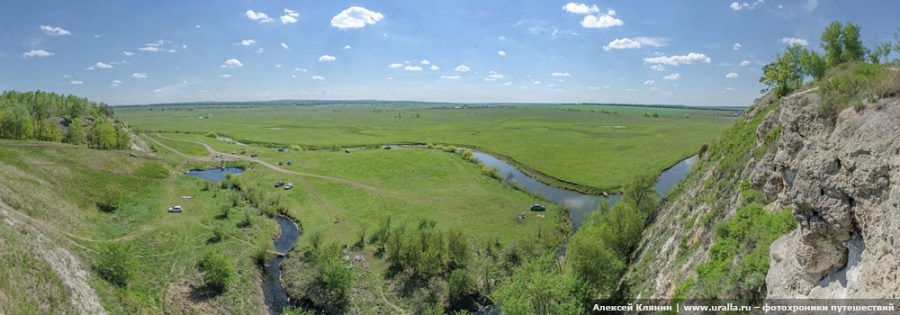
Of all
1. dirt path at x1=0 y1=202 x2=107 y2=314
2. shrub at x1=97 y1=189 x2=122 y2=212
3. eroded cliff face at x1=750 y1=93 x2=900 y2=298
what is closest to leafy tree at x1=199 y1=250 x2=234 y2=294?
dirt path at x1=0 y1=202 x2=107 y2=314

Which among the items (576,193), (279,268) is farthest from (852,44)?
(279,268)

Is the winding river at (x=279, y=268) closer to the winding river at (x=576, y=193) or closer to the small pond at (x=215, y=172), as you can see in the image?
the small pond at (x=215, y=172)

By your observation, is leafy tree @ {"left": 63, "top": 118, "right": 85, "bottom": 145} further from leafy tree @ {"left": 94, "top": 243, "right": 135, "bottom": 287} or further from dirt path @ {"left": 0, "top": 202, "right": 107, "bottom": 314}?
leafy tree @ {"left": 94, "top": 243, "right": 135, "bottom": 287}

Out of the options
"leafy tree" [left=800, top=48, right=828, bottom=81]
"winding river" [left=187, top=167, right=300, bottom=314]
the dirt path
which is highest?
"leafy tree" [left=800, top=48, right=828, bottom=81]

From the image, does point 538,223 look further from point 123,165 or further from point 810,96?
point 123,165

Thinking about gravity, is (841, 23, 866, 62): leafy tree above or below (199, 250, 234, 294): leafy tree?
above

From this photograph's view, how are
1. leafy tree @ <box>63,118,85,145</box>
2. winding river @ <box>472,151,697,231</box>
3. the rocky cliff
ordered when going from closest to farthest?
the rocky cliff
winding river @ <box>472,151,697,231</box>
leafy tree @ <box>63,118,85,145</box>

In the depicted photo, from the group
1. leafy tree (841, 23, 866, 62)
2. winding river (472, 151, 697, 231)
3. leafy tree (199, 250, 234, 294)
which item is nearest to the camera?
leafy tree (841, 23, 866, 62)
